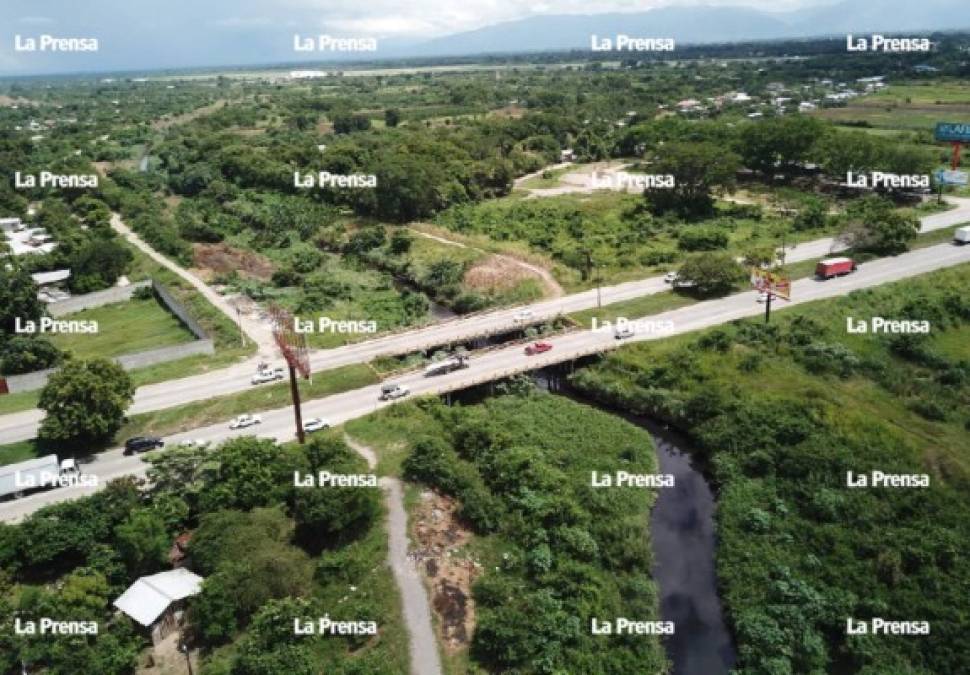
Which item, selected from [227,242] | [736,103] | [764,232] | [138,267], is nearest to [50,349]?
[138,267]

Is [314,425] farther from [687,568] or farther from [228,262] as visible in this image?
[228,262]

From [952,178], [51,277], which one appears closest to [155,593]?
[51,277]

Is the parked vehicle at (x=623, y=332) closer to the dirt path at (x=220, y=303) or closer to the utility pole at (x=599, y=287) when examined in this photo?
the utility pole at (x=599, y=287)

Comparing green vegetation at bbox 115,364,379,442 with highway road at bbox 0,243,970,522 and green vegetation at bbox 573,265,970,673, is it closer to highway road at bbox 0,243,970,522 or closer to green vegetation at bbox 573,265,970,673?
highway road at bbox 0,243,970,522

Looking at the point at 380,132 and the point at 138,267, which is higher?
the point at 380,132

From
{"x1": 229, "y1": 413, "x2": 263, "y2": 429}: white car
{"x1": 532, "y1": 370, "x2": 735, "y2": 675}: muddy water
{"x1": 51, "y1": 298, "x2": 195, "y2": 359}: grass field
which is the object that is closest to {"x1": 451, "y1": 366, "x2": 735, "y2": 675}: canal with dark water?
{"x1": 532, "y1": 370, "x2": 735, "y2": 675}: muddy water

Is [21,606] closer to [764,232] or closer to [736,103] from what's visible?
[764,232]

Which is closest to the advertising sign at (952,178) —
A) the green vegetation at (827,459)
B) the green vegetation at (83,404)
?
the green vegetation at (827,459)
